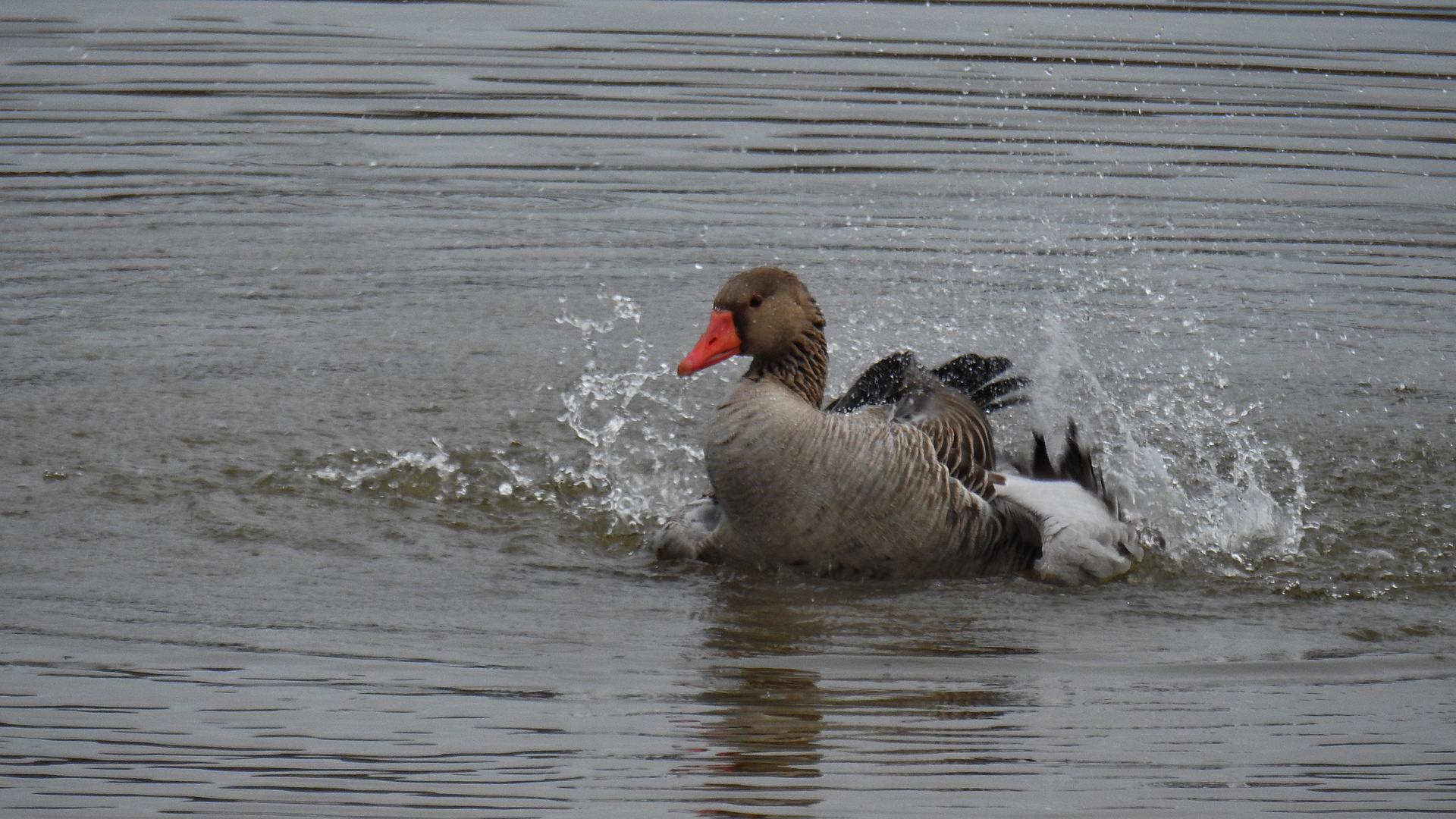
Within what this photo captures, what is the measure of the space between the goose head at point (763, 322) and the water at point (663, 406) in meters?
0.94

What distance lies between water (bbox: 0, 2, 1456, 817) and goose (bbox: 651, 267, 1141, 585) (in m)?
0.17

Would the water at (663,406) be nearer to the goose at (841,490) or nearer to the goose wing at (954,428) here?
the goose at (841,490)

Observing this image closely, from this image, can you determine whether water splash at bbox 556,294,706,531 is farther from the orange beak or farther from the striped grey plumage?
the orange beak

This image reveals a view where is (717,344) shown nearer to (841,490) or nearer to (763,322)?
(763,322)

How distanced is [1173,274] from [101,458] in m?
7.16

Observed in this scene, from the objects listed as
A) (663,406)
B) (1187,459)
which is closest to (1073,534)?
(1187,459)

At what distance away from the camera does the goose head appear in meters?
6.92

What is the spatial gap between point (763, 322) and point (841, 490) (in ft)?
2.60

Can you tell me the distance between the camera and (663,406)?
30.5ft

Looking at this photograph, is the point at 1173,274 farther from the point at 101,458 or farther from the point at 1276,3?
the point at 1276,3

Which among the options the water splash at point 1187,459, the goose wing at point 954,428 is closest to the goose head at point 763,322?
the goose wing at point 954,428

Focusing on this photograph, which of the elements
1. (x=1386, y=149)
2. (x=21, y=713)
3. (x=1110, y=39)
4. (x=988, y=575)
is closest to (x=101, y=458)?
(x=21, y=713)

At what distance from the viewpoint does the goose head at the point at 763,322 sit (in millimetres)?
6922

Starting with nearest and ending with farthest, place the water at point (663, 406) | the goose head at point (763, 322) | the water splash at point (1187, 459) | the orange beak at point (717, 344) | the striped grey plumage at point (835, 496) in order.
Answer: the water at point (663, 406) → the striped grey plumage at point (835, 496) → the orange beak at point (717, 344) → the goose head at point (763, 322) → the water splash at point (1187, 459)
